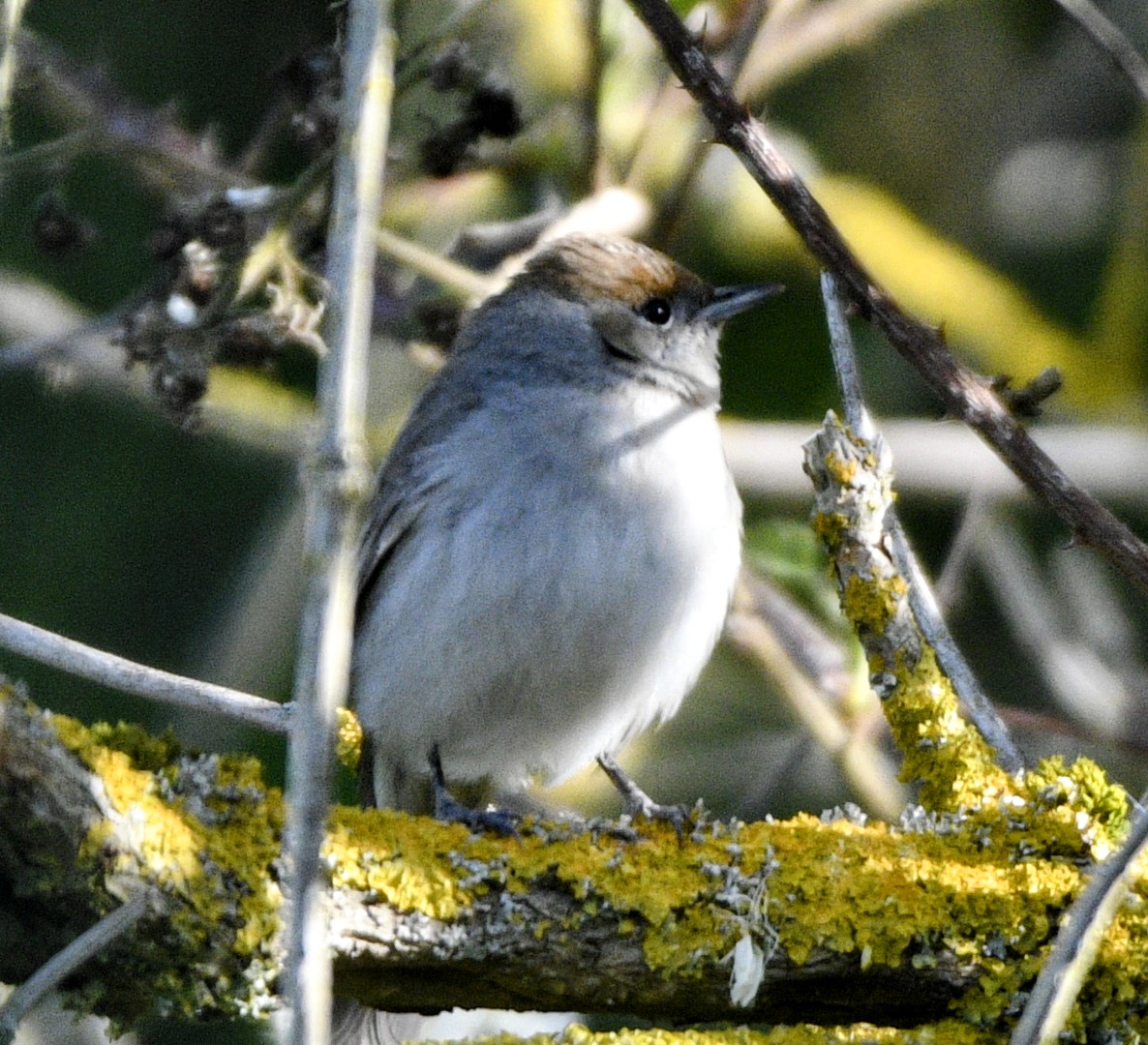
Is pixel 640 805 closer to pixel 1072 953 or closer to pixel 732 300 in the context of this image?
pixel 732 300

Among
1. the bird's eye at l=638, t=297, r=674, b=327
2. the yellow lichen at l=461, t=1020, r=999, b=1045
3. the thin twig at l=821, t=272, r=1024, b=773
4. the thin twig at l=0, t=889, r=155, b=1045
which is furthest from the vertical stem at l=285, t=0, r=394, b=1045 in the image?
the bird's eye at l=638, t=297, r=674, b=327

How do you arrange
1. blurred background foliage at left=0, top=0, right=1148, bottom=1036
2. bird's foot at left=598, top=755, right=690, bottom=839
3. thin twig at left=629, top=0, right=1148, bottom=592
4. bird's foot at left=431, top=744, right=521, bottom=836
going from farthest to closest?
1. blurred background foliage at left=0, top=0, right=1148, bottom=1036
2. bird's foot at left=598, top=755, right=690, bottom=839
3. bird's foot at left=431, top=744, right=521, bottom=836
4. thin twig at left=629, top=0, right=1148, bottom=592

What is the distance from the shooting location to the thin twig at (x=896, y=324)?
2869 mm

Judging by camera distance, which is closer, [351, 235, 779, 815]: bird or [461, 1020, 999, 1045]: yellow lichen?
[461, 1020, 999, 1045]: yellow lichen

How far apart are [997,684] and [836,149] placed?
245 cm

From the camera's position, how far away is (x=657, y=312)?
4.66 m

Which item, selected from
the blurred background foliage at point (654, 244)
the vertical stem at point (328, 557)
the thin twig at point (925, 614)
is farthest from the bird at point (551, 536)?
the vertical stem at point (328, 557)

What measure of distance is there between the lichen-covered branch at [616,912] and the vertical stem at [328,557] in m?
0.95

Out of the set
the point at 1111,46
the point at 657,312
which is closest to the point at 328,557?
the point at 1111,46

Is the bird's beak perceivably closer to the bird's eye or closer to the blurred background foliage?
the bird's eye

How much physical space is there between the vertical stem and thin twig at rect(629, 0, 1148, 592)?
119 cm

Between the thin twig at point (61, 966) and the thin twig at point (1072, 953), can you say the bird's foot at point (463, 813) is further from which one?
the thin twig at point (1072, 953)

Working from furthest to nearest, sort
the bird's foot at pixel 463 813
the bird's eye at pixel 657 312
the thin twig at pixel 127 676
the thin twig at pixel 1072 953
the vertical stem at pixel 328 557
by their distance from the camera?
the bird's eye at pixel 657 312 → the bird's foot at pixel 463 813 → the thin twig at pixel 127 676 → the thin twig at pixel 1072 953 → the vertical stem at pixel 328 557

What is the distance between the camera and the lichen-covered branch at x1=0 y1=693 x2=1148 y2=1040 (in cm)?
261
